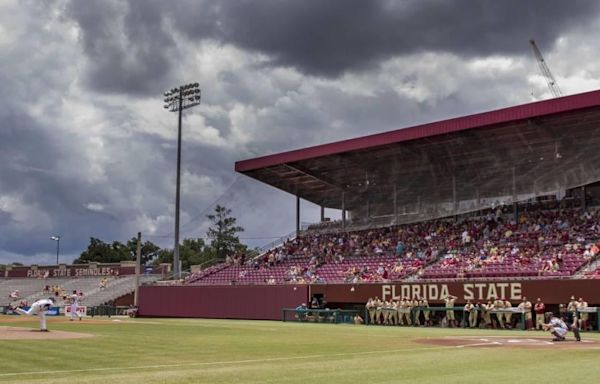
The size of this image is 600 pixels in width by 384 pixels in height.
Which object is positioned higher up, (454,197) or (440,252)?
(454,197)

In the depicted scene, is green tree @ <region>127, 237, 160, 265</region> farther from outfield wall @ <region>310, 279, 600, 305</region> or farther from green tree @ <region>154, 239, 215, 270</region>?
outfield wall @ <region>310, 279, 600, 305</region>

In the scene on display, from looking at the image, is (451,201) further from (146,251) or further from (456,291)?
(146,251)

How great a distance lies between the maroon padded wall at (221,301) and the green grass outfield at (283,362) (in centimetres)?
2135

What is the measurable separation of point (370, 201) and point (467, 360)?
35.4 m

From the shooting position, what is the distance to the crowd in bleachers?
33531 mm

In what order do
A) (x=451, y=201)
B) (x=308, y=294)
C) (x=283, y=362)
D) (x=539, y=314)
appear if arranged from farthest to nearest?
(x=451, y=201) < (x=308, y=294) < (x=539, y=314) < (x=283, y=362)

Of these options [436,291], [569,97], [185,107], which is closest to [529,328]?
[436,291]

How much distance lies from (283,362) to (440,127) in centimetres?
2701

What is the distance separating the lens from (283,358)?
1512 centimetres

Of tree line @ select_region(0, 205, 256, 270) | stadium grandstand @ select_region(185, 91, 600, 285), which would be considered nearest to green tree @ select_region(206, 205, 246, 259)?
tree line @ select_region(0, 205, 256, 270)

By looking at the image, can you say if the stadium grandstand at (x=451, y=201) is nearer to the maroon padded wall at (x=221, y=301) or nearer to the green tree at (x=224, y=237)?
the maroon padded wall at (x=221, y=301)

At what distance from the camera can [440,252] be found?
3953 cm

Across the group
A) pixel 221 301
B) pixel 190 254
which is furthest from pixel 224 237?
pixel 221 301

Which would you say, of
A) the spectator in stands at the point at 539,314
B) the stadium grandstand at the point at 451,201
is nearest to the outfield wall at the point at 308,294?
the stadium grandstand at the point at 451,201
